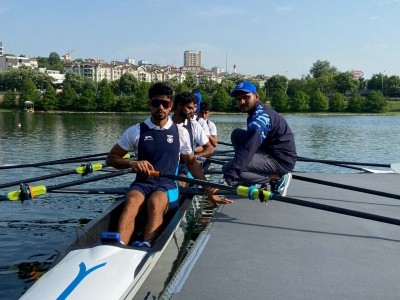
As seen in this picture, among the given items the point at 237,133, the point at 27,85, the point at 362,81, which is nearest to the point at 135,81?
the point at 27,85

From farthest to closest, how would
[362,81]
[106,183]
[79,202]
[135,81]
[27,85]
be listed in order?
[362,81]
[135,81]
[27,85]
[106,183]
[79,202]

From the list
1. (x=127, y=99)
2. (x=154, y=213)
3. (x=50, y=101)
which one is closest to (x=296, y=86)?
(x=127, y=99)

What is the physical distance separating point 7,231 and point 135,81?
106075mm

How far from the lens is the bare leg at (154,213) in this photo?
5.25m

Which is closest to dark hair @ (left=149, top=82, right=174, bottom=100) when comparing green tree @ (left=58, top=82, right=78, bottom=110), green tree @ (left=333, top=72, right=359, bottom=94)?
green tree @ (left=58, top=82, right=78, bottom=110)

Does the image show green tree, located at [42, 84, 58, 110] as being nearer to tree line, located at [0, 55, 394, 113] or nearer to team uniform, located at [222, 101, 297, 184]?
tree line, located at [0, 55, 394, 113]

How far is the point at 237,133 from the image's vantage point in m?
6.77

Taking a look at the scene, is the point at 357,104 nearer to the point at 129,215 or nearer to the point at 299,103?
the point at 299,103

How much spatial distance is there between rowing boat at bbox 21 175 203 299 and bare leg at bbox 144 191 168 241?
0.43 feet

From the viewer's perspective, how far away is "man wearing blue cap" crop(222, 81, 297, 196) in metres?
6.24

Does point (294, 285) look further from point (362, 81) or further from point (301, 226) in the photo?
point (362, 81)

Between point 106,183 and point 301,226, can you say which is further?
point 106,183

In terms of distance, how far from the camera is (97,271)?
4.26 m

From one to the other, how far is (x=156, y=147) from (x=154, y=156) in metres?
0.12
